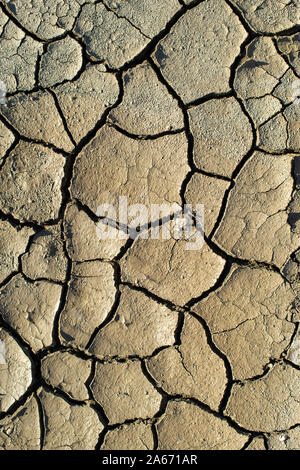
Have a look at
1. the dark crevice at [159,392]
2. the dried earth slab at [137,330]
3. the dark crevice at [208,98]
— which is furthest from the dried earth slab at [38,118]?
the dark crevice at [159,392]

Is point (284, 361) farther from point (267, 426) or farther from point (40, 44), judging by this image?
point (40, 44)

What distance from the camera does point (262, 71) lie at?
2.67 m

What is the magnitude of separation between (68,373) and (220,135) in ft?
5.31

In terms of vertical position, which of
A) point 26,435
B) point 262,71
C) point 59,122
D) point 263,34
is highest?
point 263,34

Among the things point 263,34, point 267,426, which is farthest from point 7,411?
point 263,34

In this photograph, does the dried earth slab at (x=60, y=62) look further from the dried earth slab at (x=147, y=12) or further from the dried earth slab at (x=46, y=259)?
the dried earth slab at (x=46, y=259)

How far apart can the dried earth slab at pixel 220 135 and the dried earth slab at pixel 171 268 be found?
495 mm

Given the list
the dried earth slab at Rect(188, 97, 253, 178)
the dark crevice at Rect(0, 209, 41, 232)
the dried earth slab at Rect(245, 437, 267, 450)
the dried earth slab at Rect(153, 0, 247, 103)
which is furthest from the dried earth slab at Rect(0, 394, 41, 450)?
the dried earth slab at Rect(153, 0, 247, 103)

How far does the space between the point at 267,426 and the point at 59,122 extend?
209cm

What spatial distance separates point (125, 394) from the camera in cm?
244

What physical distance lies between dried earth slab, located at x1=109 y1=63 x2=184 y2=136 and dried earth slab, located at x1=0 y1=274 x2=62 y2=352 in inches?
41.9

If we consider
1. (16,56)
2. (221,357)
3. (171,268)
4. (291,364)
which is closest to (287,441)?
(291,364)

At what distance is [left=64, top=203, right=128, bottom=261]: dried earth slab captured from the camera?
2574 mm

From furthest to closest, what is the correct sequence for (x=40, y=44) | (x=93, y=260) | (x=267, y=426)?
(x=40, y=44)
(x=93, y=260)
(x=267, y=426)
